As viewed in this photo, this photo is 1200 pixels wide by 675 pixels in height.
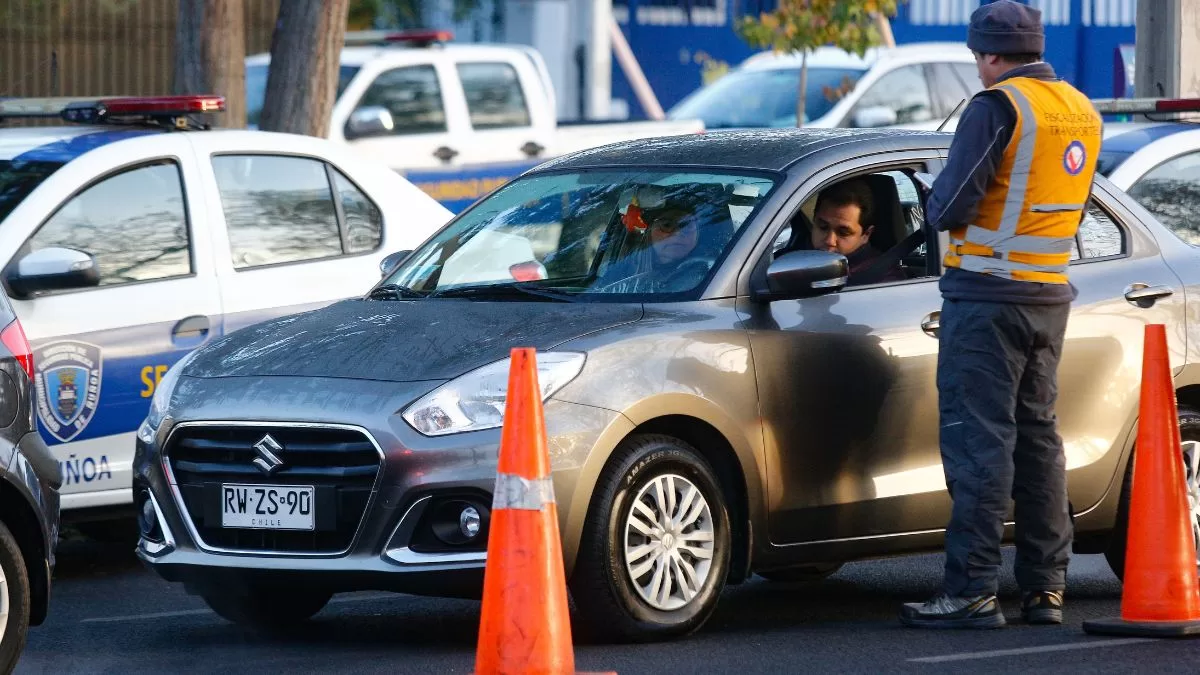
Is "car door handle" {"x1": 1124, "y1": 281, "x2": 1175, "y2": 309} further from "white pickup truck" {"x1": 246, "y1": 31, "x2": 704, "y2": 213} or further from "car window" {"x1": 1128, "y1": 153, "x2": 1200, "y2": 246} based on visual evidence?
"white pickup truck" {"x1": 246, "y1": 31, "x2": 704, "y2": 213}

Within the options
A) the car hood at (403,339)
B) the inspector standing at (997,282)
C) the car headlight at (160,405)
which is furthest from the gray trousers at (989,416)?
the car headlight at (160,405)

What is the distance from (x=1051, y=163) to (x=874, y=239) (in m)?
0.98

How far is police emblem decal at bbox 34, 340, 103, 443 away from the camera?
316 inches

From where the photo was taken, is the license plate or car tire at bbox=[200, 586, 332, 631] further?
car tire at bbox=[200, 586, 332, 631]

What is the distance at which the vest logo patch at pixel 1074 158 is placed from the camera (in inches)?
264

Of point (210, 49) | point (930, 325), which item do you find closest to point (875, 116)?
point (210, 49)

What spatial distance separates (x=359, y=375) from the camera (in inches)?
250

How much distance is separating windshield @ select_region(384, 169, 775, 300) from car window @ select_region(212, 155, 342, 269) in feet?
5.03

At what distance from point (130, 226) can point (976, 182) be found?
3.65 metres

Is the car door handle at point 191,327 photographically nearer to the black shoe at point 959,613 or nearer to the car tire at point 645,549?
the car tire at point 645,549

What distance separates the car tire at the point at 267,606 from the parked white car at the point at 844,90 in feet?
37.1

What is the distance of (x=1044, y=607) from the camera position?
273 inches

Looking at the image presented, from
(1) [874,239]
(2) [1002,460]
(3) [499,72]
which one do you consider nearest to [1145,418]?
(2) [1002,460]

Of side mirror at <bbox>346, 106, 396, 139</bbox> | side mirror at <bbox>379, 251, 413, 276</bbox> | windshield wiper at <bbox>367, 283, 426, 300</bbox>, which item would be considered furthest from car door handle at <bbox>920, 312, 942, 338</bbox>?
side mirror at <bbox>346, 106, 396, 139</bbox>
